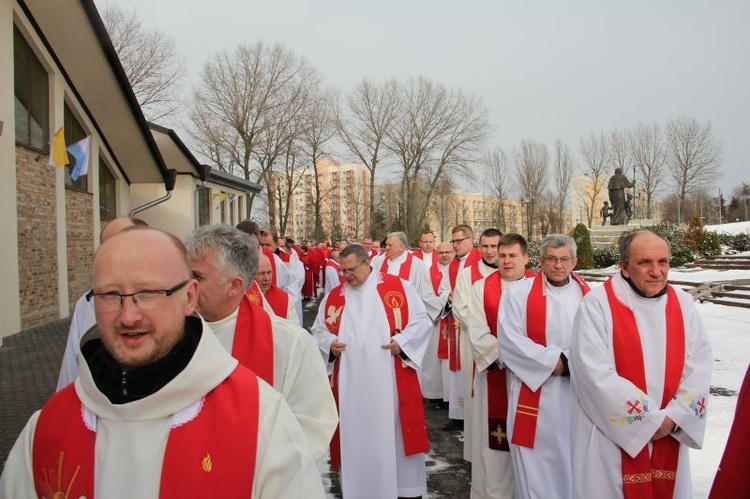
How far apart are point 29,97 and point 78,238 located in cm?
433

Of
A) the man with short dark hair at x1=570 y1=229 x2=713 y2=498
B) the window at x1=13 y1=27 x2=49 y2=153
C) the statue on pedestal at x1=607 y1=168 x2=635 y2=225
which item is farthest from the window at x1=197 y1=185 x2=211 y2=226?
the man with short dark hair at x1=570 y1=229 x2=713 y2=498

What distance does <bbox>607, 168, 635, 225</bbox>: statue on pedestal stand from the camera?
31.9m

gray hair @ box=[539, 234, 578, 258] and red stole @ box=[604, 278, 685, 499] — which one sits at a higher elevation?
gray hair @ box=[539, 234, 578, 258]

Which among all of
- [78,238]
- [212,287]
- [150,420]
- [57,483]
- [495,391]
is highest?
[78,238]

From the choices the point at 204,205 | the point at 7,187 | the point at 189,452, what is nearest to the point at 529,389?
the point at 189,452

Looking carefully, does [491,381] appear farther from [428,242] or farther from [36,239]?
[36,239]

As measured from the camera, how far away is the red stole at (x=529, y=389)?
168 inches

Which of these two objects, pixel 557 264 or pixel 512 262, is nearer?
pixel 557 264

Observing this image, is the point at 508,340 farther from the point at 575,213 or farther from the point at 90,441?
the point at 575,213

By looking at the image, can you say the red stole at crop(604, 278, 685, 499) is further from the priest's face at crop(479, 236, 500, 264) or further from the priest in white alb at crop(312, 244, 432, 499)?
the priest's face at crop(479, 236, 500, 264)

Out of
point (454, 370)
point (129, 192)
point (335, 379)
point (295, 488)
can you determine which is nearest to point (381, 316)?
point (335, 379)

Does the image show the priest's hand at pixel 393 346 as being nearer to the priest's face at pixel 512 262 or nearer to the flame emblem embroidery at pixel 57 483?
the priest's face at pixel 512 262

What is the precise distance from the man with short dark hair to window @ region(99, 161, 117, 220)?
60.6ft

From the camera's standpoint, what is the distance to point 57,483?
157 centimetres
